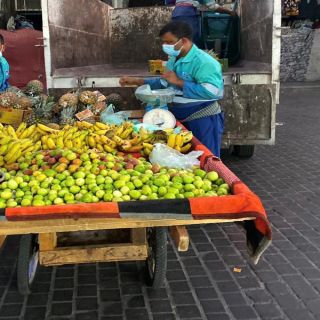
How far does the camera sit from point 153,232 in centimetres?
356

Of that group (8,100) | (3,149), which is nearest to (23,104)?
(8,100)

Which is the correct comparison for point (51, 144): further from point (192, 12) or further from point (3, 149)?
point (192, 12)

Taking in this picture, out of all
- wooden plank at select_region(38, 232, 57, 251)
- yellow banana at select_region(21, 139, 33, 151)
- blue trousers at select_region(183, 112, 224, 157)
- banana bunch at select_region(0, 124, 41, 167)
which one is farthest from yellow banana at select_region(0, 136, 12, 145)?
blue trousers at select_region(183, 112, 224, 157)

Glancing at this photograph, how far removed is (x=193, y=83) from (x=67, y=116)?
4.31 feet

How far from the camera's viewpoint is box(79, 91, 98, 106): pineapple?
524 cm

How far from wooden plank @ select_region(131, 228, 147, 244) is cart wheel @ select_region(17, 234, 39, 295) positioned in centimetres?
72

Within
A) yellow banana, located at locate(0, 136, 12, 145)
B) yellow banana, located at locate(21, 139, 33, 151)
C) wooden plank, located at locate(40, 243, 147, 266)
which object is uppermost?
yellow banana, located at locate(0, 136, 12, 145)

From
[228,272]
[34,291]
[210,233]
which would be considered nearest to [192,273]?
[228,272]

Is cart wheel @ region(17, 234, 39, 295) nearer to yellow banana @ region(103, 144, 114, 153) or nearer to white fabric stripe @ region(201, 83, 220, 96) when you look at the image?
yellow banana @ region(103, 144, 114, 153)

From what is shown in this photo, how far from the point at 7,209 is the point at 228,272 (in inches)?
78.2

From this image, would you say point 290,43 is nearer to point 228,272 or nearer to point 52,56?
point 52,56

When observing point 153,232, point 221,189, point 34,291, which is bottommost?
point 34,291

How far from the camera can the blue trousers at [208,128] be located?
4883mm

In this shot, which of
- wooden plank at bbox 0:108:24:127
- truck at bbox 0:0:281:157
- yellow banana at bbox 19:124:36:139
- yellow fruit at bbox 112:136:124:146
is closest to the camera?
yellow fruit at bbox 112:136:124:146
